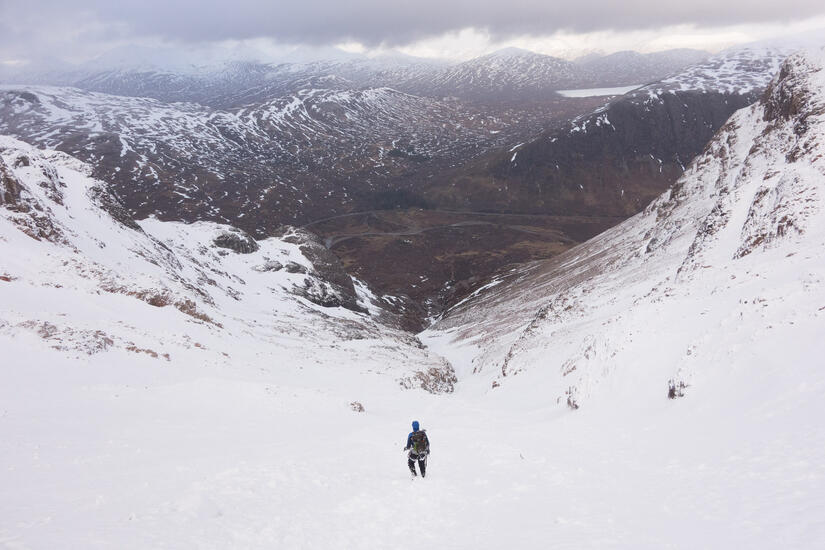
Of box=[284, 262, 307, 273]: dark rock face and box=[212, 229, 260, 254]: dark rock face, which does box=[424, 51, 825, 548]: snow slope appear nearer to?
box=[284, 262, 307, 273]: dark rock face

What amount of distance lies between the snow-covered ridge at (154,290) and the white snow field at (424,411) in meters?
0.30

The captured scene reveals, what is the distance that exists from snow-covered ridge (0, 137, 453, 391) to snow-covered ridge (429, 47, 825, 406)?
1228cm

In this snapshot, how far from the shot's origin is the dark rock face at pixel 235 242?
7519 cm

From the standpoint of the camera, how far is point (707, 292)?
28.1 metres

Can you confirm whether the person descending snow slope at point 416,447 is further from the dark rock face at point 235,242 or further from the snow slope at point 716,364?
the dark rock face at point 235,242

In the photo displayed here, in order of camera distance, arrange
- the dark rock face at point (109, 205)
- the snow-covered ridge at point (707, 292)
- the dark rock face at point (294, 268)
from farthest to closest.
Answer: the dark rock face at point (294, 268), the dark rock face at point (109, 205), the snow-covered ridge at point (707, 292)

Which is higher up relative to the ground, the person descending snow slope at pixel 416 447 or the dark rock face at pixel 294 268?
the dark rock face at pixel 294 268

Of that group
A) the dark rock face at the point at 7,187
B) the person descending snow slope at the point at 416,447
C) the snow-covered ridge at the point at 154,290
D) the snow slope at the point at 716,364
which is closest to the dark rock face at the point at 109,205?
the snow-covered ridge at the point at 154,290

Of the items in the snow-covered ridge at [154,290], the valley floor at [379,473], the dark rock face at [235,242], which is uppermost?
the dark rock face at [235,242]

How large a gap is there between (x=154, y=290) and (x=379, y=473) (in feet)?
97.2

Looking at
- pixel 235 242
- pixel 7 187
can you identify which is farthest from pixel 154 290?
pixel 235 242

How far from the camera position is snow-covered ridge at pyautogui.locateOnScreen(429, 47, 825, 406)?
65.9ft

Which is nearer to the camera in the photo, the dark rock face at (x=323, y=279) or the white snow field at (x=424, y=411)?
the white snow field at (x=424, y=411)

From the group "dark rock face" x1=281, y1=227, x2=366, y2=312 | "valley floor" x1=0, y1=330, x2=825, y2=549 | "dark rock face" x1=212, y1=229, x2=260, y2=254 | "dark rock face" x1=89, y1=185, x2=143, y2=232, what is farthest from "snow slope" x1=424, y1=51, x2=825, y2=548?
"dark rock face" x1=89, y1=185, x2=143, y2=232
